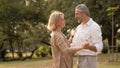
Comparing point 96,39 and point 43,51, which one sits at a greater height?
point 96,39

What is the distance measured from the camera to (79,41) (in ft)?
13.5

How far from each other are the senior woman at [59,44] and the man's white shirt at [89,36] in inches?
4.8

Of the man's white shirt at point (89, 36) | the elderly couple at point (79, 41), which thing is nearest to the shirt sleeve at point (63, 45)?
the elderly couple at point (79, 41)

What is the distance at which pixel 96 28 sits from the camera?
13.4 ft

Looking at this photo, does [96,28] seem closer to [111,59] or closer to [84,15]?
[84,15]

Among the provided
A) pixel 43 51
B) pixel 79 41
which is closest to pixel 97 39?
pixel 79 41

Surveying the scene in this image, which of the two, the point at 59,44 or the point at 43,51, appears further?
the point at 43,51

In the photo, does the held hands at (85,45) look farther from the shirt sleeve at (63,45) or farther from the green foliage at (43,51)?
the green foliage at (43,51)

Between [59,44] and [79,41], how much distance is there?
0.80 ft

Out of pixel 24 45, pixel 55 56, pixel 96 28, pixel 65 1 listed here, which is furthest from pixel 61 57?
pixel 24 45

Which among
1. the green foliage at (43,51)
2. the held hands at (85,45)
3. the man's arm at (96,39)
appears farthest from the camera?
the green foliage at (43,51)

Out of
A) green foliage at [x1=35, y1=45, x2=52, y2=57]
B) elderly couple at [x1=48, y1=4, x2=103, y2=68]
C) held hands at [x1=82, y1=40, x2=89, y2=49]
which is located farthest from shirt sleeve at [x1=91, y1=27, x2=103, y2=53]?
green foliage at [x1=35, y1=45, x2=52, y2=57]

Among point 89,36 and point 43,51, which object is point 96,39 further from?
point 43,51

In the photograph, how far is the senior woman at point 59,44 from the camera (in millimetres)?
4070
